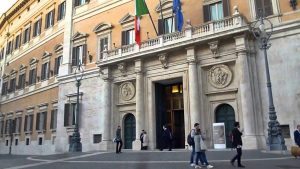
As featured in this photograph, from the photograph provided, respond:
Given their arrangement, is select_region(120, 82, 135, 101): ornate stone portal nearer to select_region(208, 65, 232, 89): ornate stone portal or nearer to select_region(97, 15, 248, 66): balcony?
select_region(97, 15, 248, 66): balcony

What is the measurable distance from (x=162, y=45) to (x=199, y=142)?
35.3 feet

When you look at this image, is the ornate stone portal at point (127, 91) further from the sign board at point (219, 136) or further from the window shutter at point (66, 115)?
the sign board at point (219, 136)

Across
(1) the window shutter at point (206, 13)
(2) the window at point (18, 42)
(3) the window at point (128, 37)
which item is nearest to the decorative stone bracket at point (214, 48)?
(1) the window shutter at point (206, 13)

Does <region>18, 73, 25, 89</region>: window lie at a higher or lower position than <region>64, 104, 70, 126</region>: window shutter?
higher

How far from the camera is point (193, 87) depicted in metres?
18.7

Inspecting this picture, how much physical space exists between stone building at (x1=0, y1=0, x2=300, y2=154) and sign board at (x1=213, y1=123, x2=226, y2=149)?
92 cm

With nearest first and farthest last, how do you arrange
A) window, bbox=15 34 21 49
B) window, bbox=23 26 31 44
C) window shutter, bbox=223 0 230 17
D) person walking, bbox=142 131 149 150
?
window shutter, bbox=223 0 230 17
person walking, bbox=142 131 149 150
window, bbox=23 26 31 44
window, bbox=15 34 21 49

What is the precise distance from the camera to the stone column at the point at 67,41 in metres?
27.5

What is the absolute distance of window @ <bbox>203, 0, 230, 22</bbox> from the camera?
64.2 feet

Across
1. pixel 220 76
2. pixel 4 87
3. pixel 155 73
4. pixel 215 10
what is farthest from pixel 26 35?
pixel 220 76

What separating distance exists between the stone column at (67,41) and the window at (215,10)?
43.3 ft

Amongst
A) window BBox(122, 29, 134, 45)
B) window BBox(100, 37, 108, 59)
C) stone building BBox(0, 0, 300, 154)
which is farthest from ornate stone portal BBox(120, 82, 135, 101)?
window BBox(100, 37, 108, 59)

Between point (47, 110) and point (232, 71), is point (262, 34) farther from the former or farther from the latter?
point (47, 110)

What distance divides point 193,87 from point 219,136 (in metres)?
3.28
